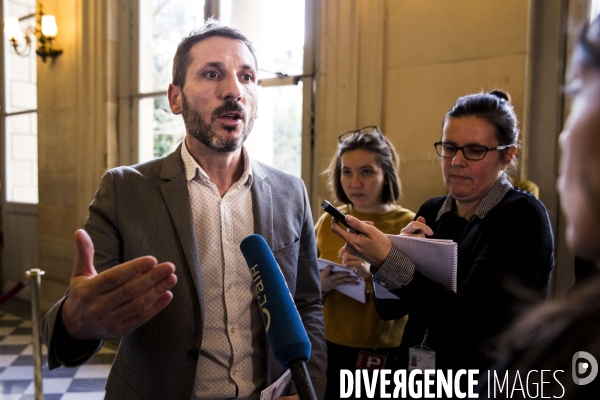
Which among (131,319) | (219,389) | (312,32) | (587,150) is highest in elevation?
(312,32)

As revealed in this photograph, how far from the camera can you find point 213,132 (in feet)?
4.80

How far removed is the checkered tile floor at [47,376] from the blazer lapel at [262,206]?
2.78 metres

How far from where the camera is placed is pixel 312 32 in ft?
10.8

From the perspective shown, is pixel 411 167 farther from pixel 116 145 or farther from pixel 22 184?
pixel 22 184

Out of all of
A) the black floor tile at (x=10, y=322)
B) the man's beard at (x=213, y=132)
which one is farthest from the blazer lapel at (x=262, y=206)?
the black floor tile at (x=10, y=322)

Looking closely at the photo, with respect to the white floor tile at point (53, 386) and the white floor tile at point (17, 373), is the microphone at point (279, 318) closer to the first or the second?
the white floor tile at point (53, 386)

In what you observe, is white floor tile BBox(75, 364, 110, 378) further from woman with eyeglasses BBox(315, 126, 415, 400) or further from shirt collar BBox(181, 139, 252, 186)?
shirt collar BBox(181, 139, 252, 186)

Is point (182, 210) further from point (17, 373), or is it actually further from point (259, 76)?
point (17, 373)

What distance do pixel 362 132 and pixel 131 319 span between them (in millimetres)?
1631

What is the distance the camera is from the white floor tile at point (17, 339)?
4714 mm

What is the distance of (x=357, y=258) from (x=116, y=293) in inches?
47.1

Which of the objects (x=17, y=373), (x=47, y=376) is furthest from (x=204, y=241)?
(x=17, y=373)

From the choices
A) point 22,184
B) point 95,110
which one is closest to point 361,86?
point 95,110

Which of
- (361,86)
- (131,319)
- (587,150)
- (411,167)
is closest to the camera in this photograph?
(587,150)
